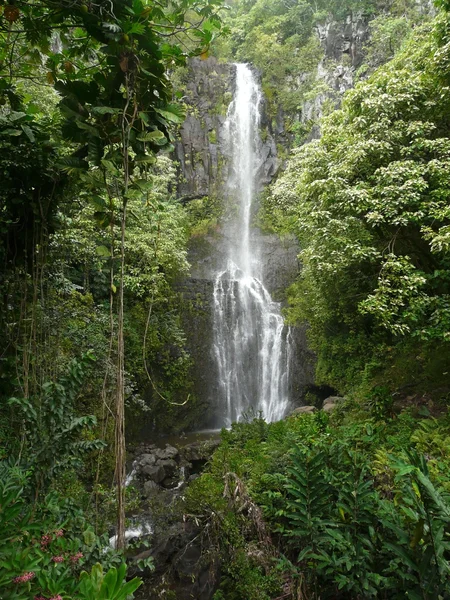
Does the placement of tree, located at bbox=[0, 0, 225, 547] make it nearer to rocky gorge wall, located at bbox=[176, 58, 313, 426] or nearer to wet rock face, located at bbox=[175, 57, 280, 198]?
rocky gorge wall, located at bbox=[176, 58, 313, 426]

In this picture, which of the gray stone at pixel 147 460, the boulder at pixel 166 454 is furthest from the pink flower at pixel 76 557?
the boulder at pixel 166 454

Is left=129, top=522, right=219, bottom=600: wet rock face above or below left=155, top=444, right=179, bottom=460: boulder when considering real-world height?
above

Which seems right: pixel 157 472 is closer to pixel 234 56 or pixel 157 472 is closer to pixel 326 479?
pixel 326 479

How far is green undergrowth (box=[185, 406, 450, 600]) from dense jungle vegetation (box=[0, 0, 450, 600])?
2 centimetres

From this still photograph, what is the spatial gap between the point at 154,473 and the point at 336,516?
5552 mm

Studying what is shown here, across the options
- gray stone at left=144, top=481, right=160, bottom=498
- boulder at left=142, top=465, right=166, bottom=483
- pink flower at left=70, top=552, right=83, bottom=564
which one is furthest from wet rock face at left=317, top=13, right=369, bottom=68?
pink flower at left=70, top=552, right=83, bottom=564

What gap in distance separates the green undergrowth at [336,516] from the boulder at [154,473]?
288 cm

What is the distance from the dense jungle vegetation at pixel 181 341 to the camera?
6.15 feet

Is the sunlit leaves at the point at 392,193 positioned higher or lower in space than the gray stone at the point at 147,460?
higher

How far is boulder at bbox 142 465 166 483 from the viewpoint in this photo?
8008mm

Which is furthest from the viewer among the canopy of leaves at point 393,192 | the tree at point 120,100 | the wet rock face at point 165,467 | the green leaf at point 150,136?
the wet rock face at point 165,467

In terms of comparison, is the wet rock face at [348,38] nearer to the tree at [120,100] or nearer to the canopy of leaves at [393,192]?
the canopy of leaves at [393,192]

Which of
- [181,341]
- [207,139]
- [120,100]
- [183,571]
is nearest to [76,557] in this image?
[120,100]

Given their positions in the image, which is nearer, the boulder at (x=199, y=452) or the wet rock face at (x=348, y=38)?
the boulder at (x=199, y=452)
